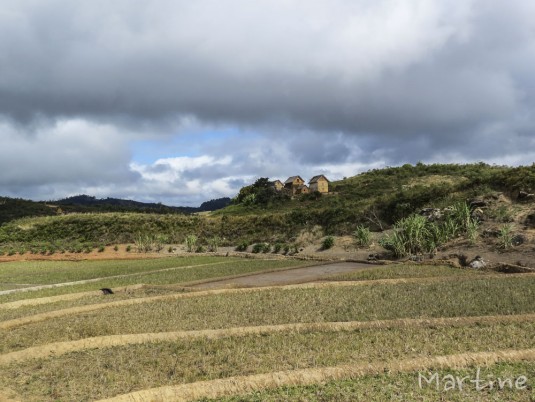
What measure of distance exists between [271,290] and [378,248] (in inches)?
495

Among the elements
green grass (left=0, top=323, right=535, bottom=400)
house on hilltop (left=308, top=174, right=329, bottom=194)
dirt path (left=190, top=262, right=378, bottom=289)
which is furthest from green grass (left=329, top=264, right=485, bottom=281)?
house on hilltop (left=308, top=174, right=329, bottom=194)

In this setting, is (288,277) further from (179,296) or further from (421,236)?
(421,236)

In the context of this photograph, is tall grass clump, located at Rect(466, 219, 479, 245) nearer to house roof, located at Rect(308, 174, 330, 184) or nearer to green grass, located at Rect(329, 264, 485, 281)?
green grass, located at Rect(329, 264, 485, 281)

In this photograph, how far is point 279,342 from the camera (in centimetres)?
682

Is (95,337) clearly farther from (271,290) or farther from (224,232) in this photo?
(224,232)

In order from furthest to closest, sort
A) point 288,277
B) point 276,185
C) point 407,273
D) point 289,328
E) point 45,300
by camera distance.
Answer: point 276,185 → point 288,277 → point 407,273 → point 45,300 → point 289,328

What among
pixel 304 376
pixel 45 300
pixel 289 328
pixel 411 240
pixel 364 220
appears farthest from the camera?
pixel 364 220

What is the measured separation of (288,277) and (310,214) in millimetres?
20044

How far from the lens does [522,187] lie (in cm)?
2320

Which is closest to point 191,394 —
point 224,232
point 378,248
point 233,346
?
point 233,346

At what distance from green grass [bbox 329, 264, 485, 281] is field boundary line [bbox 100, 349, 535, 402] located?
7.71 m

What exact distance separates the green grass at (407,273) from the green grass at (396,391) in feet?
26.7

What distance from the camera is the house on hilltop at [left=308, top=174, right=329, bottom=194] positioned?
5972 centimetres

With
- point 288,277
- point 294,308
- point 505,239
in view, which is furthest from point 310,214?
point 294,308
